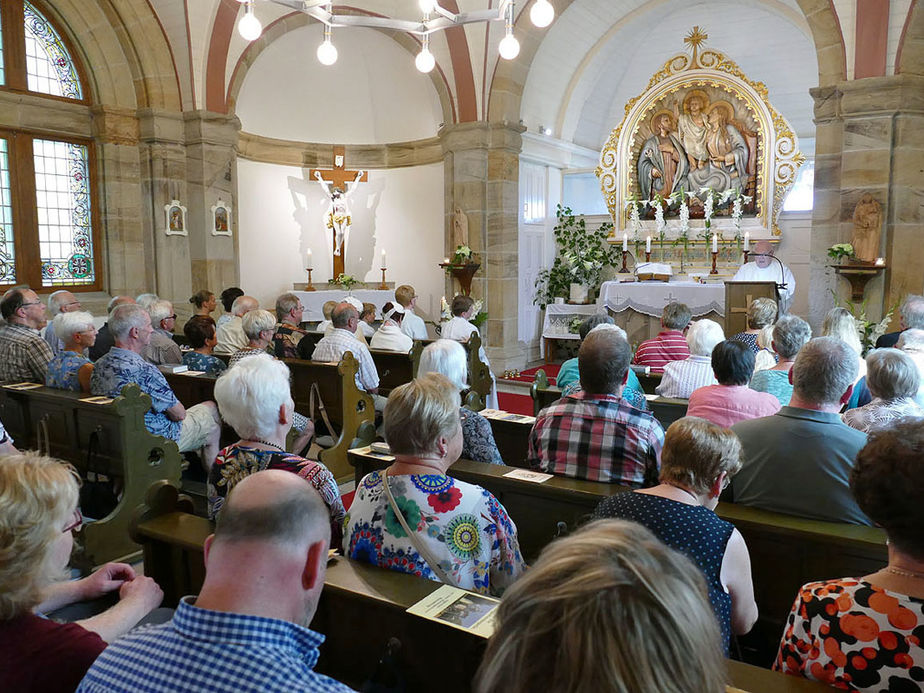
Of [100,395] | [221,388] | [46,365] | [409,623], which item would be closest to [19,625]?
[409,623]

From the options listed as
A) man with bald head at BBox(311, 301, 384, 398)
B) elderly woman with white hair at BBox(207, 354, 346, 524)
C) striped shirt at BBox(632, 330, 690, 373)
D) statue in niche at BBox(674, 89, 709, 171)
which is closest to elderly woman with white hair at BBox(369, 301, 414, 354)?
man with bald head at BBox(311, 301, 384, 398)

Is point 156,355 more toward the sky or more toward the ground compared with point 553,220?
more toward the ground

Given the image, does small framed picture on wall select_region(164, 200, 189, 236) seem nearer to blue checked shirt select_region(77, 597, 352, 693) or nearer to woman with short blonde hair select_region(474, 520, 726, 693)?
blue checked shirt select_region(77, 597, 352, 693)

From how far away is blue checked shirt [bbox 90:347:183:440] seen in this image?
4.67 m

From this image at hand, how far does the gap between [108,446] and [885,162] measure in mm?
8483

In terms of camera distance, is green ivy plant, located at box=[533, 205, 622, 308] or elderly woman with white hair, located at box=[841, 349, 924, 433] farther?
green ivy plant, located at box=[533, 205, 622, 308]

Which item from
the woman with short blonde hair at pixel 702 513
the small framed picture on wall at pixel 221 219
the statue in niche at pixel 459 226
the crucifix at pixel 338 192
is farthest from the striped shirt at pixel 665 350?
the crucifix at pixel 338 192

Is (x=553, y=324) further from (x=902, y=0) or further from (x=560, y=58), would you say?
(x=902, y=0)

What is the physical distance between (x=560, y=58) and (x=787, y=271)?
5.03m

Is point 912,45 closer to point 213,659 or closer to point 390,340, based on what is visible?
point 390,340

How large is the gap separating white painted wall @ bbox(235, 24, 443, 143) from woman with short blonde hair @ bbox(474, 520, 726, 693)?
12.6 metres

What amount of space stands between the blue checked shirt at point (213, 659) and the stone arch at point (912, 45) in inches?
378

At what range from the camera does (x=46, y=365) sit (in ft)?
18.1

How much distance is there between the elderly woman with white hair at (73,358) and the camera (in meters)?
4.99
